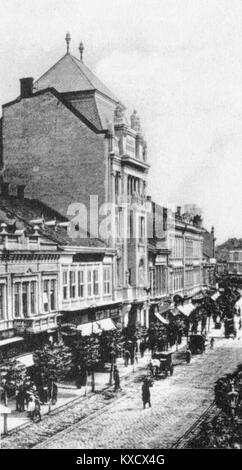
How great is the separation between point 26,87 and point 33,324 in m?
22.0

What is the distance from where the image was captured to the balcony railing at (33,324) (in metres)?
32.6

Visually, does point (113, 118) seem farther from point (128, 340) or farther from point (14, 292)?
point (14, 292)

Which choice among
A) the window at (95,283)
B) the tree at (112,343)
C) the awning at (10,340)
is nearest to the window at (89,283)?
the window at (95,283)

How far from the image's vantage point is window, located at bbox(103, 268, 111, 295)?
151 feet

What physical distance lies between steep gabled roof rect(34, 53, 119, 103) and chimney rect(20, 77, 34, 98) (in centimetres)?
235

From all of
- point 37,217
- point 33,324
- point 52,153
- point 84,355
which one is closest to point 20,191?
point 52,153

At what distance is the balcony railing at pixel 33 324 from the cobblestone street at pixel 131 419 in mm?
4643

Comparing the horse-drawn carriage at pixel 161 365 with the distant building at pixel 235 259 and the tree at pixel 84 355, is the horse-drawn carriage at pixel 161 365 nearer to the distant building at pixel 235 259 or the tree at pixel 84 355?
the tree at pixel 84 355

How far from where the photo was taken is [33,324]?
3291 cm

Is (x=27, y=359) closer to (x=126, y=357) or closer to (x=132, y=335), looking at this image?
(x=126, y=357)

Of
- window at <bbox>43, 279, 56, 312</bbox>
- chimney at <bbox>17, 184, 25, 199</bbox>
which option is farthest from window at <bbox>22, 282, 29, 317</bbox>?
chimney at <bbox>17, 184, 25, 199</bbox>

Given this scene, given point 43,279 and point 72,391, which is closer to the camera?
point 72,391
